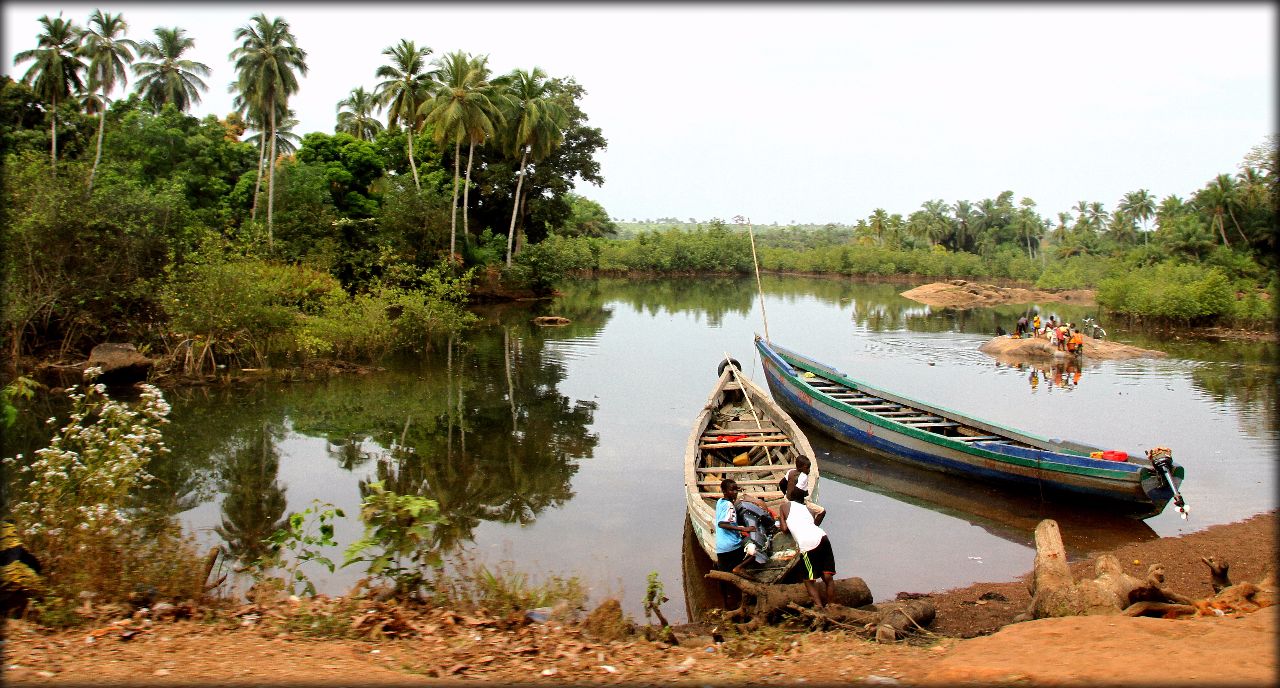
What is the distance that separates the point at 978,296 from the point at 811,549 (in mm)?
64047

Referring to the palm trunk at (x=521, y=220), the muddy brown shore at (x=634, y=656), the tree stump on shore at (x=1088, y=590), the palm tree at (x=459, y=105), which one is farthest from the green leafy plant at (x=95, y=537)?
the palm trunk at (x=521, y=220)

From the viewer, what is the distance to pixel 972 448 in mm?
13961

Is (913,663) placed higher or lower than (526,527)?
higher

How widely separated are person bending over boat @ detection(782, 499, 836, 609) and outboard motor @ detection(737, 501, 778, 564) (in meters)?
0.27

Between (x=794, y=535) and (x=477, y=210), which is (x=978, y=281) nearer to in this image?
(x=477, y=210)

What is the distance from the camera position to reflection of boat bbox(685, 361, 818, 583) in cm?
912

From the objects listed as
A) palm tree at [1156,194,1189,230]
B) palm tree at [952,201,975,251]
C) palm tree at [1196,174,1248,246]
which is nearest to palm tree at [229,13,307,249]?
palm tree at [1196,174,1248,246]

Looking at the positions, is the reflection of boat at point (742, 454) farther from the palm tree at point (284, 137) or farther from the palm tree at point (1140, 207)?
the palm tree at point (1140, 207)

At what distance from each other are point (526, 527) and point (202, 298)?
12663 mm

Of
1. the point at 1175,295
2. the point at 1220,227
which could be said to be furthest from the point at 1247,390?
the point at 1220,227

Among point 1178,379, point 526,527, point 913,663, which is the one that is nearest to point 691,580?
point 526,527

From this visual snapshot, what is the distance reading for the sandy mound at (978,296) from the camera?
63.9 m

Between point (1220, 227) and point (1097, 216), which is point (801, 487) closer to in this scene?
point (1220, 227)

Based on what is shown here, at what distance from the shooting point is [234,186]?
40906 mm
